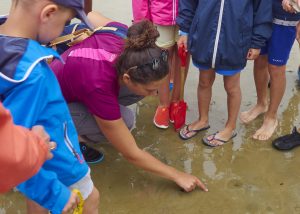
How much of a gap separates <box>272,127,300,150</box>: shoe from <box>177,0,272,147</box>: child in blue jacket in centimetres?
43

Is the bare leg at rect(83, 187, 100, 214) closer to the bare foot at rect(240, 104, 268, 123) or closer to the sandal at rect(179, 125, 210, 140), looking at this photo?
the sandal at rect(179, 125, 210, 140)

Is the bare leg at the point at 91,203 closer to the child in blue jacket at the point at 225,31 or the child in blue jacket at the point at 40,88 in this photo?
the child in blue jacket at the point at 40,88

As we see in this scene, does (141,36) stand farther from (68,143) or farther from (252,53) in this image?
(252,53)

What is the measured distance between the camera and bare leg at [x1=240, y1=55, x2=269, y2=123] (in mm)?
2740

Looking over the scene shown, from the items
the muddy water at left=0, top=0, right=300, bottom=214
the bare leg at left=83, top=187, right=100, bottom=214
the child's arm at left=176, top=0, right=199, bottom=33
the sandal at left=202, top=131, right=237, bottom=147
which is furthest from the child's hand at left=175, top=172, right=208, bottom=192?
the child's arm at left=176, top=0, right=199, bottom=33

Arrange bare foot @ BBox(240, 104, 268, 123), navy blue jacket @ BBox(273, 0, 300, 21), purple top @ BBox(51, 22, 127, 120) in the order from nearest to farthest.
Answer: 1. purple top @ BBox(51, 22, 127, 120)
2. navy blue jacket @ BBox(273, 0, 300, 21)
3. bare foot @ BBox(240, 104, 268, 123)

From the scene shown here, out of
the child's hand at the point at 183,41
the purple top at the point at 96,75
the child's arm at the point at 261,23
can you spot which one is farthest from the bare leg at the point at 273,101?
the purple top at the point at 96,75

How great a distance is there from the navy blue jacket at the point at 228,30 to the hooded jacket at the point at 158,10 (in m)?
0.20

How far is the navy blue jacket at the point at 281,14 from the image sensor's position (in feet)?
7.57

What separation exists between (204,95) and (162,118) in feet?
1.11

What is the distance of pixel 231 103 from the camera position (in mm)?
2605

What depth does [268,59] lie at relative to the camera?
253cm

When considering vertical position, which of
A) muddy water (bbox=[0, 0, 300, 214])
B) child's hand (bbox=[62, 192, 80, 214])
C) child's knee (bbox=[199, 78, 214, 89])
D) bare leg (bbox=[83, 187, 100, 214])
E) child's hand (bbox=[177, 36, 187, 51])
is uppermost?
child's hand (bbox=[177, 36, 187, 51])

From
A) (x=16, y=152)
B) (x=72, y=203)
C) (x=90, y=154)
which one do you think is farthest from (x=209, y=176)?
(x=16, y=152)
